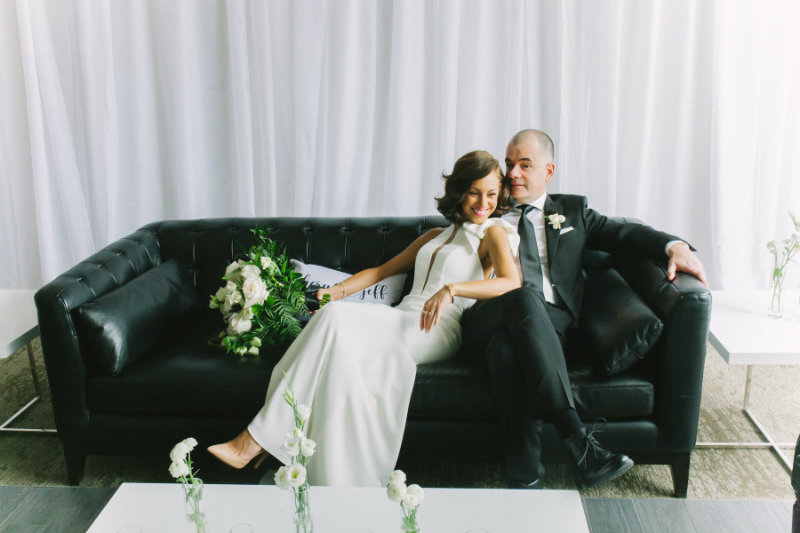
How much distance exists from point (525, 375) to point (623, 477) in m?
0.64

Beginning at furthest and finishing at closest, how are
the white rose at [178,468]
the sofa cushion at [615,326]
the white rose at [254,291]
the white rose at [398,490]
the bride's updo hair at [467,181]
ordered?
1. the bride's updo hair at [467,181]
2. the white rose at [254,291]
3. the sofa cushion at [615,326]
4. the white rose at [178,468]
5. the white rose at [398,490]

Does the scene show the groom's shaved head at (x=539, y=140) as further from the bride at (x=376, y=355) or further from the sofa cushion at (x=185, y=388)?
the sofa cushion at (x=185, y=388)

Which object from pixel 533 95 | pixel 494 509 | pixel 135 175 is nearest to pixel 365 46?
pixel 533 95

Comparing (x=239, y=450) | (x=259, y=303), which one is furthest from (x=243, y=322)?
(x=239, y=450)

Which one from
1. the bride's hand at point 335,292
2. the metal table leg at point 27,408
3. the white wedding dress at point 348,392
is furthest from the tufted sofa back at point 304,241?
the metal table leg at point 27,408

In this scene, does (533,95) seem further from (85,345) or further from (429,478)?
(85,345)

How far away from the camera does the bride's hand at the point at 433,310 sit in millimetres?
2160

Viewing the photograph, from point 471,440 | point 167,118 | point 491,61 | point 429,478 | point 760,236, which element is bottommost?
point 429,478

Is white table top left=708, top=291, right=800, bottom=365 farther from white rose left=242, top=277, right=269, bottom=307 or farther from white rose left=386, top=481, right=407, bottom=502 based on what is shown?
white rose left=242, top=277, right=269, bottom=307

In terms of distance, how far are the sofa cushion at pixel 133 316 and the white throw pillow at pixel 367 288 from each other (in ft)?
1.56

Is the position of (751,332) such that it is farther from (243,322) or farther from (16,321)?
(16,321)

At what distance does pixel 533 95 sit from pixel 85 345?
2.43m

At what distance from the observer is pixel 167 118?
144 inches

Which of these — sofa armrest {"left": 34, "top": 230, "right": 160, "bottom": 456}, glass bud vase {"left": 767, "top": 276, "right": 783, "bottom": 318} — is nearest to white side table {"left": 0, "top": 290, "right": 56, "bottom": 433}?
sofa armrest {"left": 34, "top": 230, "right": 160, "bottom": 456}
